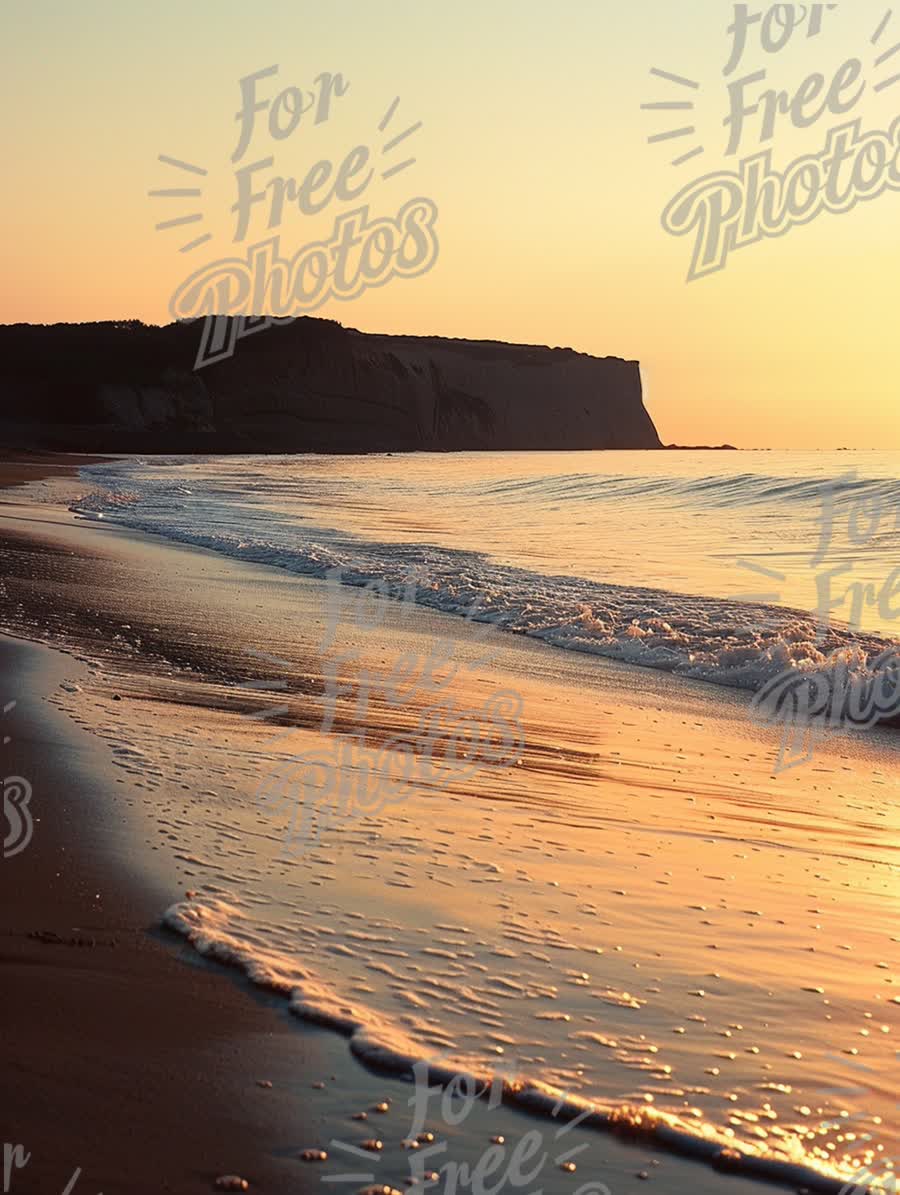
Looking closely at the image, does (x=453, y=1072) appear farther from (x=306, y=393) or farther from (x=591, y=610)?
(x=306, y=393)

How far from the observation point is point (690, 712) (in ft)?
26.9

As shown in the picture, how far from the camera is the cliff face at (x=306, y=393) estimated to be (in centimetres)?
8838

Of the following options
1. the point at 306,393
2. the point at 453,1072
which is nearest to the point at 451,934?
the point at 453,1072

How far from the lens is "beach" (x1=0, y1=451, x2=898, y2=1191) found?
9.24 feet

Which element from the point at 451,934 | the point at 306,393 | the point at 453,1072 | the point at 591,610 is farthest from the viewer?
the point at 306,393

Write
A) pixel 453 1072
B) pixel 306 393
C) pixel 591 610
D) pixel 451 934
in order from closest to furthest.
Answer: pixel 453 1072
pixel 451 934
pixel 591 610
pixel 306 393

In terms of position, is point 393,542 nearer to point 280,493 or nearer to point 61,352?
point 280,493

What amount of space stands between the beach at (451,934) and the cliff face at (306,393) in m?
66.1

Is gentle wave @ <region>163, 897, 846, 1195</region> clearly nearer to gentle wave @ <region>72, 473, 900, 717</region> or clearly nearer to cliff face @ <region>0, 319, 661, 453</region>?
gentle wave @ <region>72, 473, 900, 717</region>

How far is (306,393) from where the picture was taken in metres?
111

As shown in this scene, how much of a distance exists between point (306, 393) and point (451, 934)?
10946 centimetres

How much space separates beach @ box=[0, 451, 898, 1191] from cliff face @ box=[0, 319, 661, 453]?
2603 inches

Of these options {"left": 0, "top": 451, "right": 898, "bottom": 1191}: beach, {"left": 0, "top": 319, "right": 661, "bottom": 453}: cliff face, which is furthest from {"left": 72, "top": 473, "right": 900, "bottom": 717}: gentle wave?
{"left": 0, "top": 319, "right": 661, "bottom": 453}: cliff face

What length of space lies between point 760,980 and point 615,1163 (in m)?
1.09
